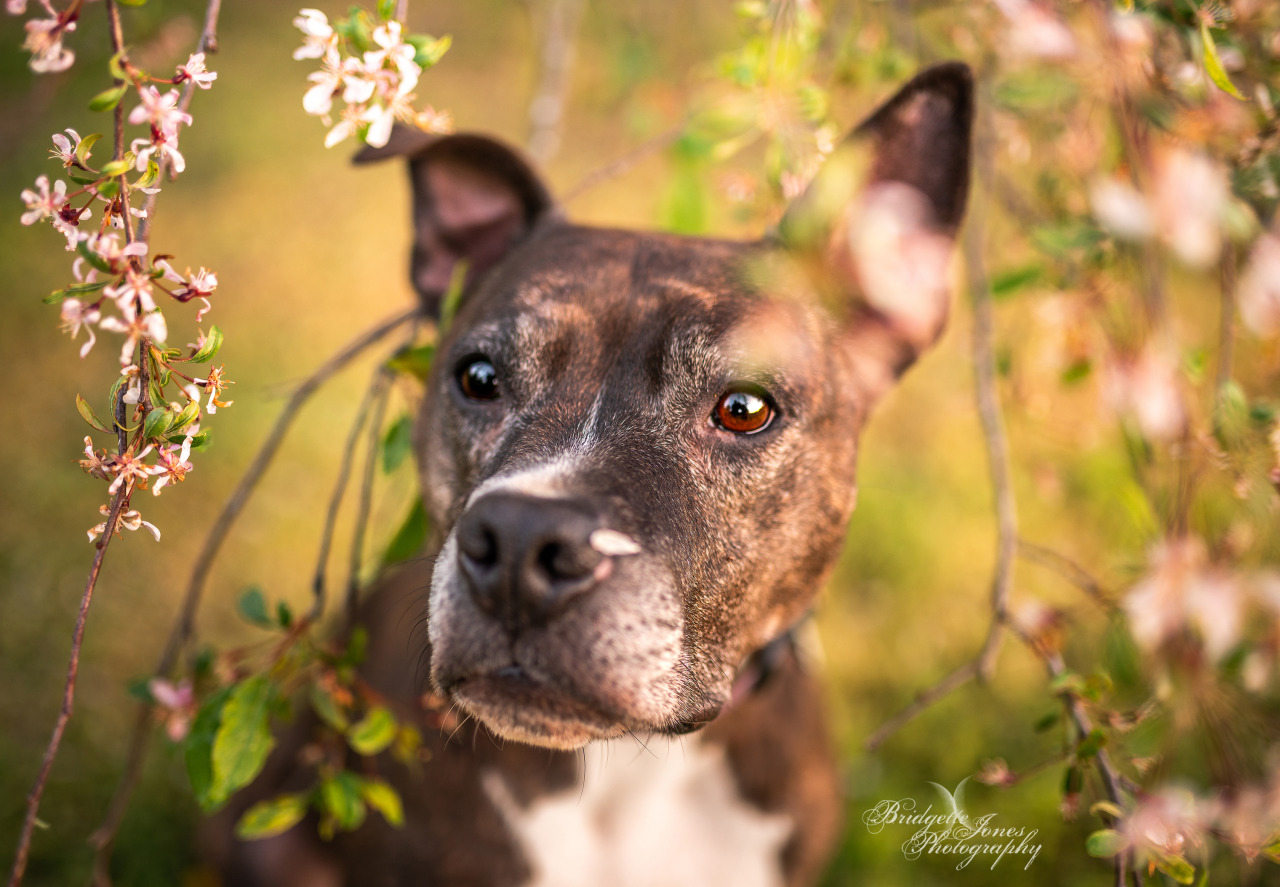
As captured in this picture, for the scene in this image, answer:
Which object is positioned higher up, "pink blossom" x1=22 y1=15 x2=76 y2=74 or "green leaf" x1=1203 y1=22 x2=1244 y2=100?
"pink blossom" x1=22 y1=15 x2=76 y2=74

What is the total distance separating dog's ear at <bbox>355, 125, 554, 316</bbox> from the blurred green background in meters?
0.73

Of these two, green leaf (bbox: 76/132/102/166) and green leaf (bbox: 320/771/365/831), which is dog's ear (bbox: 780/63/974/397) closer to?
green leaf (bbox: 76/132/102/166)

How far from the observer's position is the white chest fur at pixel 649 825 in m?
2.78

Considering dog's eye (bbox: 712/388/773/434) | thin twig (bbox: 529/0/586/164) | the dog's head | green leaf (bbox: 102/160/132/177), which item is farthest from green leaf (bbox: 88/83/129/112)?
thin twig (bbox: 529/0/586/164)

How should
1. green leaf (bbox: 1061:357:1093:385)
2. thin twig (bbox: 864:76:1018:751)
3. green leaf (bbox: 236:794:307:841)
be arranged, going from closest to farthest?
green leaf (bbox: 236:794:307:841) → thin twig (bbox: 864:76:1018:751) → green leaf (bbox: 1061:357:1093:385)

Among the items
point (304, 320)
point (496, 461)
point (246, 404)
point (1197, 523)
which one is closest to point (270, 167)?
point (304, 320)

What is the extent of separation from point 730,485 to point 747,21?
60.2 inches

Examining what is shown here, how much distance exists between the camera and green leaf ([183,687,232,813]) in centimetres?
214

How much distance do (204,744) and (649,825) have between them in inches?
58.3

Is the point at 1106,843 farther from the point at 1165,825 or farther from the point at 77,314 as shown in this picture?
the point at 77,314

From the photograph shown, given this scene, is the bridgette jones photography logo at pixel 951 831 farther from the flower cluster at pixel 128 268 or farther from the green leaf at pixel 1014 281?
the flower cluster at pixel 128 268

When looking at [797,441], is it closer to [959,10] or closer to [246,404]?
[959,10]

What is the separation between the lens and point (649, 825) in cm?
289

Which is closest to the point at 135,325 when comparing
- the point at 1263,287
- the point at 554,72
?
the point at 1263,287
